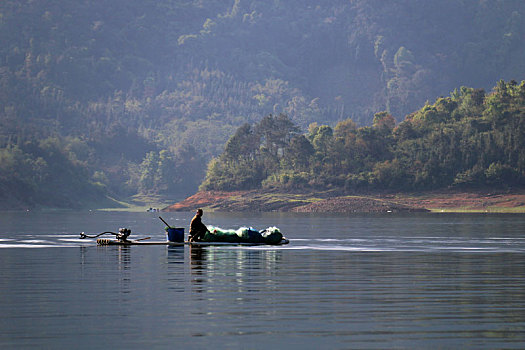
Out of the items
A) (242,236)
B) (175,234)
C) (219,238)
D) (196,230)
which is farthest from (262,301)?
(242,236)

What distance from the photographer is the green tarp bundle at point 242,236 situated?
67250mm

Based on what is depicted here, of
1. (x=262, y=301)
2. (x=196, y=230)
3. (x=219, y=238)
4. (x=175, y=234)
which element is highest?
(x=196, y=230)

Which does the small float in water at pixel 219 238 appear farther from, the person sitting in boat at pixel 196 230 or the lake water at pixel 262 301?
the lake water at pixel 262 301

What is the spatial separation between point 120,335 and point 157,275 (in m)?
19.2

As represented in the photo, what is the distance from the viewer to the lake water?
2741 centimetres

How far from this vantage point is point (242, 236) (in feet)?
228

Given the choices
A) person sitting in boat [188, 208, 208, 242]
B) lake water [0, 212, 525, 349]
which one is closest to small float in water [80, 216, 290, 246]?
person sitting in boat [188, 208, 208, 242]

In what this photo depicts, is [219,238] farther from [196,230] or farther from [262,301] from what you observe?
[262,301]

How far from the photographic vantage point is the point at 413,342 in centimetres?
2681

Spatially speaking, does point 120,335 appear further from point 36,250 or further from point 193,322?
point 36,250

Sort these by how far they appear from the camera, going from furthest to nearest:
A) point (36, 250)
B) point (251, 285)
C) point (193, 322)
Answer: point (36, 250) < point (251, 285) < point (193, 322)

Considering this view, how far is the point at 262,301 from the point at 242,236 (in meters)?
33.9

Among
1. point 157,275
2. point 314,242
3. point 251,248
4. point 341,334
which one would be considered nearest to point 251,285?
point 157,275

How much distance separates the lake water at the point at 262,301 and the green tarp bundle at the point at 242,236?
4449 millimetres
